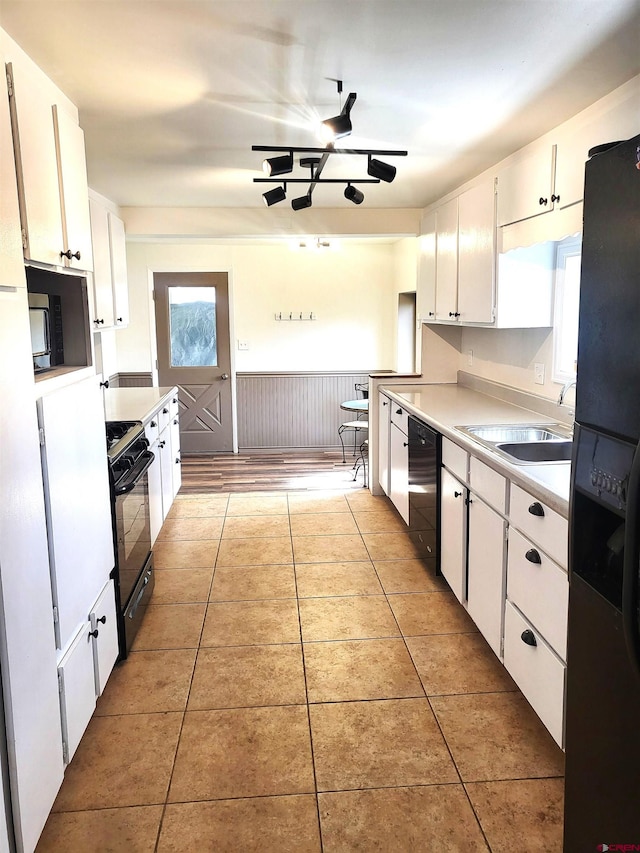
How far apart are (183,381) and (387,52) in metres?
5.46

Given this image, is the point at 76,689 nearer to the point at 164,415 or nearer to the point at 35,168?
the point at 35,168

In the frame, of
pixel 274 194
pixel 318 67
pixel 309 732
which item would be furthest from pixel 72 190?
pixel 309 732

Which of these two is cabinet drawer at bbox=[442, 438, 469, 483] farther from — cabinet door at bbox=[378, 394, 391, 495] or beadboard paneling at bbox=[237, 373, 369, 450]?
beadboard paneling at bbox=[237, 373, 369, 450]

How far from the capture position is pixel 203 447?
7.29 metres

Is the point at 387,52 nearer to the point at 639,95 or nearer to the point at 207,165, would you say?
the point at 639,95

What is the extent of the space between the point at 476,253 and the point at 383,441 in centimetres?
177

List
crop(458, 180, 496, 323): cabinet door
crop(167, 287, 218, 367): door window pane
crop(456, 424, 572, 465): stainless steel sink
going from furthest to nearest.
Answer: crop(167, 287, 218, 367): door window pane → crop(458, 180, 496, 323): cabinet door → crop(456, 424, 572, 465): stainless steel sink

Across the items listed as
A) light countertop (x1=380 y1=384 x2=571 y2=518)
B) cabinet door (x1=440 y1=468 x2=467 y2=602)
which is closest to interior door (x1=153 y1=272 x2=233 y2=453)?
light countertop (x1=380 y1=384 x2=571 y2=518)

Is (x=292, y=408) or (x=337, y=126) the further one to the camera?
(x=292, y=408)

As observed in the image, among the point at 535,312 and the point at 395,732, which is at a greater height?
the point at 535,312

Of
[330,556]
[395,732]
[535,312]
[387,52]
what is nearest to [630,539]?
[395,732]

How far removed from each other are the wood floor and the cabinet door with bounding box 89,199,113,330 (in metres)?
2.08

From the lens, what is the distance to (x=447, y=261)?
436cm

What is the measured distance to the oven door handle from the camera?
9.12 feet
